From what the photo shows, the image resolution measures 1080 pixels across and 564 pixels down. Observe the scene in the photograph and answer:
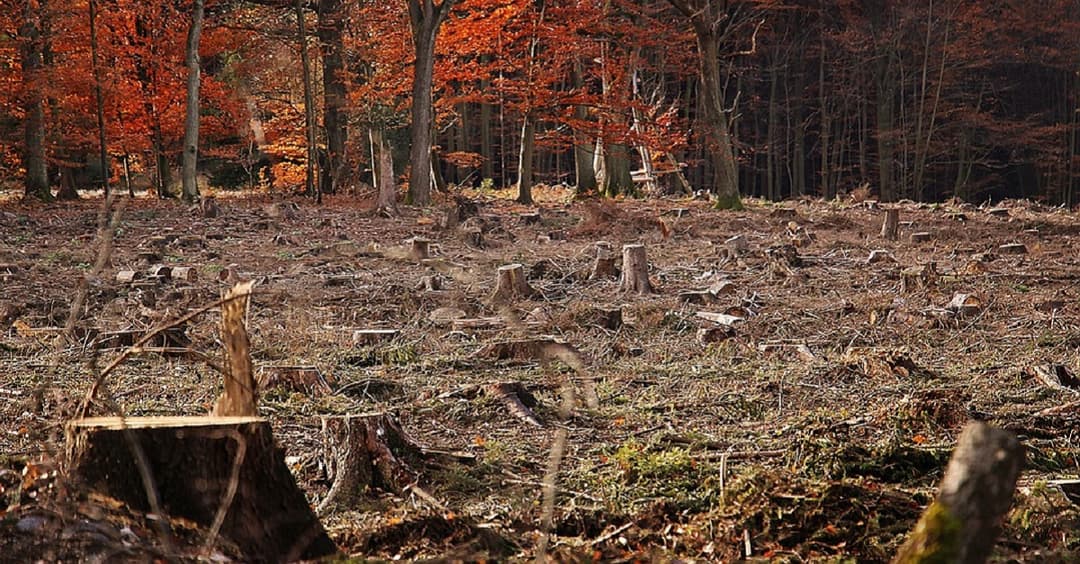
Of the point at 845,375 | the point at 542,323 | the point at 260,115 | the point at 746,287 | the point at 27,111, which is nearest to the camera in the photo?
the point at 845,375

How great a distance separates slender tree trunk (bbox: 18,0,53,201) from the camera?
19734 mm

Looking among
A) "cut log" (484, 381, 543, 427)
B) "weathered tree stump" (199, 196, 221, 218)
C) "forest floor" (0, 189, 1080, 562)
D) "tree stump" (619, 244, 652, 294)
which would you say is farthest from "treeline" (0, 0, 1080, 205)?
"cut log" (484, 381, 543, 427)

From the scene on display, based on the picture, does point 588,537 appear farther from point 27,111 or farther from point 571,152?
point 571,152

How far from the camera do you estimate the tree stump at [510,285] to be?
9.02 m

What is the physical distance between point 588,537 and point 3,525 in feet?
5.69

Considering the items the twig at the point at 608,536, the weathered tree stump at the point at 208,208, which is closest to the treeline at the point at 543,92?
the weathered tree stump at the point at 208,208

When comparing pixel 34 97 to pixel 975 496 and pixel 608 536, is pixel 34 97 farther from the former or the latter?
pixel 975 496

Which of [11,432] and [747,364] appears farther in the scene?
[747,364]

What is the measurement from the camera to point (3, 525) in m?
2.70

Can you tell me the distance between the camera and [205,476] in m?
3.02

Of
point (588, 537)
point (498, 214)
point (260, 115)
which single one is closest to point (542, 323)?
point (588, 537)

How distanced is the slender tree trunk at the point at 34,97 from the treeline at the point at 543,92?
60mm

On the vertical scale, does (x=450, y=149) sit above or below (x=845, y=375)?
above

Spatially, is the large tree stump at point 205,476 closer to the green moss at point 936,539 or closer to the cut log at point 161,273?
the green moss at point 936,539
